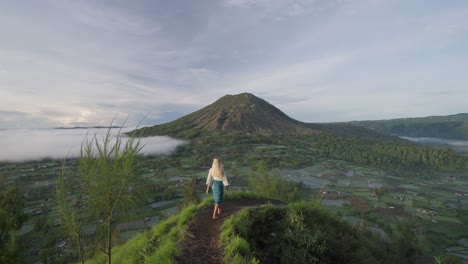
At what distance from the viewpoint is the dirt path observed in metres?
7.69

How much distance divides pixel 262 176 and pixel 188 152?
120713mm

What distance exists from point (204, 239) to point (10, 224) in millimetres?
26728

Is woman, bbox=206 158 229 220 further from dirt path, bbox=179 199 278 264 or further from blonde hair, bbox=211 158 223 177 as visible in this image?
dirt path, bbox=179 199 278 264

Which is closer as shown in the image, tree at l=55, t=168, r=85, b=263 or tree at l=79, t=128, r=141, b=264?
tree at l=79, t=128, r=141, b=264

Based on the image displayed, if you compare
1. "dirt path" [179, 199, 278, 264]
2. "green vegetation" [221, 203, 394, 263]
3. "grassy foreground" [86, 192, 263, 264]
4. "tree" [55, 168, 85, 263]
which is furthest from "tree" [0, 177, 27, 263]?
"green vegetation" [221, 203, 394, 263]

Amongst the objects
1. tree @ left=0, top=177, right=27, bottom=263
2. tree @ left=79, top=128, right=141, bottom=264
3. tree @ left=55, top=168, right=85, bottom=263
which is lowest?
tree @ left=0, top=177, right=27, bottom=263

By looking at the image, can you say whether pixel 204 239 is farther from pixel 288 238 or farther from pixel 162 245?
pixel 288 238

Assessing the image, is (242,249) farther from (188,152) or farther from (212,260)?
(188,152)

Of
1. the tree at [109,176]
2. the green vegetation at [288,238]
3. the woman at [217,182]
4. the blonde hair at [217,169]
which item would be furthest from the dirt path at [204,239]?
the tree at [109,176]

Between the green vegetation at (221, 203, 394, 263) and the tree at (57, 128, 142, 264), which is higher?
the tree at (57, 128, 142, 264)

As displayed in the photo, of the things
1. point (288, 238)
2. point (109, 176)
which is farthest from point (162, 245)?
point (288, 238)

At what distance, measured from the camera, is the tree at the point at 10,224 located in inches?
856

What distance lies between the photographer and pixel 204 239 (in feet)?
28.9

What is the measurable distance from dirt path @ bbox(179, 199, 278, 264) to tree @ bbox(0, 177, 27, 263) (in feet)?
68.2
